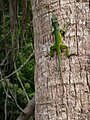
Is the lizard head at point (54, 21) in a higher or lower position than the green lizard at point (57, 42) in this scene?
higher

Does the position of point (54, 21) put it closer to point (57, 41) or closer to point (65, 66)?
point (57, 41)

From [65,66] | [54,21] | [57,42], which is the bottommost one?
[65,66]

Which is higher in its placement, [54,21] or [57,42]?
[54,21]

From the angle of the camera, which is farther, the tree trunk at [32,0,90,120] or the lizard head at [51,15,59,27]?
the lizard head at [51,15,59,27]

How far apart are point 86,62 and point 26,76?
682cm

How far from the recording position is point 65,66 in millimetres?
2020

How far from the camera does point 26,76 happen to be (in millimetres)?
8812

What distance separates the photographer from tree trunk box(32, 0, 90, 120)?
6.43ft

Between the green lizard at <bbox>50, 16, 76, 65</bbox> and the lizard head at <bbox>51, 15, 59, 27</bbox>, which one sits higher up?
the lizard head at <bbox>51, 15, 59, 27</bbox>

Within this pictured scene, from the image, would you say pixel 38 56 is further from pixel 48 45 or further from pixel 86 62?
pixel 86 62

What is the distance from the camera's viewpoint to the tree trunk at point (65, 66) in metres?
1.96

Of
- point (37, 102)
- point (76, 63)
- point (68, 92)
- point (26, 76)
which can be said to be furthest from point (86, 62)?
point (26, 76)

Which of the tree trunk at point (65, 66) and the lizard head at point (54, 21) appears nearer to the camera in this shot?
the tree trunk at point (65, 66)

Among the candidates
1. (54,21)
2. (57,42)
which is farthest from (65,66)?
(54,21)
